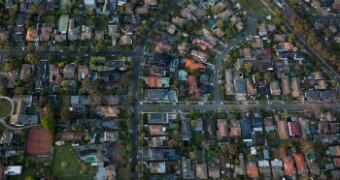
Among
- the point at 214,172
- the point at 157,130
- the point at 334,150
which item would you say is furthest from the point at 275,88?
the point at 157,130

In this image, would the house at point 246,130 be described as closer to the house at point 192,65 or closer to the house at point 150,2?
the house at point 192,65

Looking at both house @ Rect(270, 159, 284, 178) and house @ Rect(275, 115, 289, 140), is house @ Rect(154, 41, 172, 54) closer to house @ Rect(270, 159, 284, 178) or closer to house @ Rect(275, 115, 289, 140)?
house @ Rect(275, 115, 289, 140)

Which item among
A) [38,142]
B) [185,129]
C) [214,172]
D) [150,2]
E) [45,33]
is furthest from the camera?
[150,2]

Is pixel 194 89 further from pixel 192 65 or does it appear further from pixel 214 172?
pixel 214 172

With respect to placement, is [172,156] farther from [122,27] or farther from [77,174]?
[122,27]

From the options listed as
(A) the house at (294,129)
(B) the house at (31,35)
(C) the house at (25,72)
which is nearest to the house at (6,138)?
(C) the house at (25,72)

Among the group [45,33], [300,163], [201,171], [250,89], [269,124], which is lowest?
[201,171]

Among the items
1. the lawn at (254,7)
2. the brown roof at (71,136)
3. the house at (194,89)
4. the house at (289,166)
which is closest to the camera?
the brown roof at (71,136)
